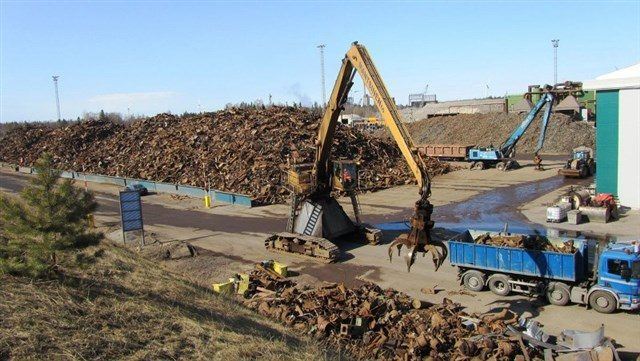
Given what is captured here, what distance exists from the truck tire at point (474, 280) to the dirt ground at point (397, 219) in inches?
10.4

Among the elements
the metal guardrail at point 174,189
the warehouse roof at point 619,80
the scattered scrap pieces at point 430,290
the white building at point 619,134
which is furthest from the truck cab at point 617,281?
the metal guardrail at point 174,189

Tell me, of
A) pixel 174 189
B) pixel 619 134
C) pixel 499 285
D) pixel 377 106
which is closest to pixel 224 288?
pixel 377 106

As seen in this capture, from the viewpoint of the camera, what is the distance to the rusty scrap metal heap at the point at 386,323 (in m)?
11.0

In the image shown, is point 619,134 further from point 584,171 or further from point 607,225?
point 584,171

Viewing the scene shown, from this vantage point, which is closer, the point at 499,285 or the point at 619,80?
the point at 499,285

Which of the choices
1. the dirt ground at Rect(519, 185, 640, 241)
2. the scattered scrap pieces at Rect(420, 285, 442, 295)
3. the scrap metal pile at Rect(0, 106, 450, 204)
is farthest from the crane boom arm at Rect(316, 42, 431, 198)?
the dirt ground at Rect(519, 185, 640, 241)

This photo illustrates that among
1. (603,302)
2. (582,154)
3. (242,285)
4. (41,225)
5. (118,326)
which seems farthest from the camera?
(582,154)

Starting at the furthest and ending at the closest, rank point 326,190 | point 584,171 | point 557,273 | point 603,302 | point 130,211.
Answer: point 584,171, point 130,211, point 326,190, point 557,273, point 603,302

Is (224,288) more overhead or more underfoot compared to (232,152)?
more underfoot

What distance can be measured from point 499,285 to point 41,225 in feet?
40.6

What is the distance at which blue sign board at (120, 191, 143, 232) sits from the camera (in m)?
21.5

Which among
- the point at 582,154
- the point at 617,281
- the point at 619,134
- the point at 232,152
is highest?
the point at 619,134

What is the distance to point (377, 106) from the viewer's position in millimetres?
16438

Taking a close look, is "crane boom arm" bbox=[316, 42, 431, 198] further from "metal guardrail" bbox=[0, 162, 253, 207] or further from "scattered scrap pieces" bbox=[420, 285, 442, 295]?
"metal guardrail" bbox=[0, 162, 253, 207]
